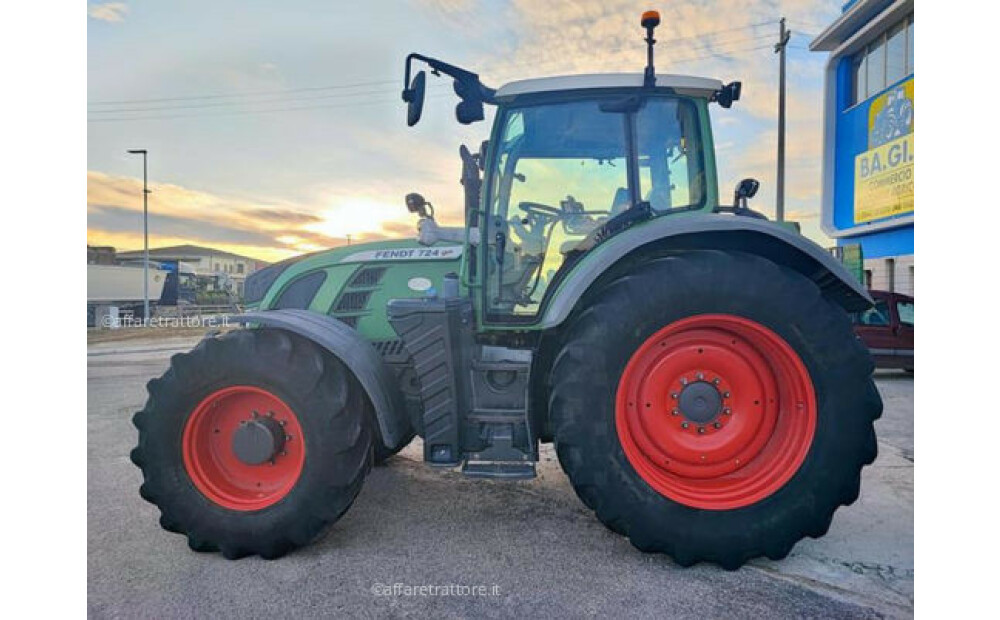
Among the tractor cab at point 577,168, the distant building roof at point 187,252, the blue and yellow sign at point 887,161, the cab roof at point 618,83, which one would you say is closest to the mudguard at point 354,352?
the tractor cab at point 577,168

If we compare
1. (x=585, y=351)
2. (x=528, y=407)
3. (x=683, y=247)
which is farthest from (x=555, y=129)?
(x=528, y=407)

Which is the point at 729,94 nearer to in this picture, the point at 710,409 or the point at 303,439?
the point at 710,409

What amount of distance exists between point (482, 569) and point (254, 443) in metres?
1.09

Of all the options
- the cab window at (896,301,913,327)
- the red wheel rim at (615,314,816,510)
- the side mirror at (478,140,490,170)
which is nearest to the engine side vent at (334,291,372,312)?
the side mirror at (478,140,490,170)

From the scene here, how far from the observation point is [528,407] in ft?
7.26

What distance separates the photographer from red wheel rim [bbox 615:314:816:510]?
2.03 metres

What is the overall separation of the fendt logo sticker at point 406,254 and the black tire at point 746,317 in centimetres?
94

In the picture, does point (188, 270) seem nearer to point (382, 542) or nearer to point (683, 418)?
point (382, 542)

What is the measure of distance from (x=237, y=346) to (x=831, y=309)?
7.97 feet

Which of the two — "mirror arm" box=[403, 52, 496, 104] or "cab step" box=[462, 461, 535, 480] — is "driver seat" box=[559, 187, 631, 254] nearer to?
"mirror arm" box=[403, 52, 496, 104]

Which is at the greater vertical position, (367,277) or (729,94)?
(729,94)

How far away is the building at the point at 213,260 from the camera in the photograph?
2.89 metres

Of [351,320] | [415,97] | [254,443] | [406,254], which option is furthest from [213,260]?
[415,97]

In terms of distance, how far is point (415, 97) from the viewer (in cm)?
212
